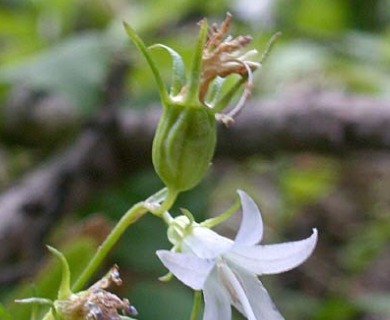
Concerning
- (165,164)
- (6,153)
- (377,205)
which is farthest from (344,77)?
(165,164)

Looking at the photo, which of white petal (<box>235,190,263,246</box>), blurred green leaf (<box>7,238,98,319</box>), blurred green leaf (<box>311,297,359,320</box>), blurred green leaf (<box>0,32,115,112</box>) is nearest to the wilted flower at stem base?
white petal (<box>235,190,263,246</box>)

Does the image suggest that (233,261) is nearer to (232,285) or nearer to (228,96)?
(232,285)

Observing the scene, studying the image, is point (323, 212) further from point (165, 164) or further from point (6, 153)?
point (165, 164)

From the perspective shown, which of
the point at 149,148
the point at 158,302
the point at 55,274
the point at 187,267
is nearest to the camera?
the point at 187,267

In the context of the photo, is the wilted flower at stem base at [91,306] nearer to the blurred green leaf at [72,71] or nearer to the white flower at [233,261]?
the white flower at [233,261]

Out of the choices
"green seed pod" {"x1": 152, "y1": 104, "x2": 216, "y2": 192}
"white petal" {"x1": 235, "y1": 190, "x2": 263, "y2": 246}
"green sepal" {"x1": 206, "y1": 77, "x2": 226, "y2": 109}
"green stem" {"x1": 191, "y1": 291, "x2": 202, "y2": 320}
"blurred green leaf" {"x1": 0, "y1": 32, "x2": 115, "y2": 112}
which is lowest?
"blurred green leaf" {"x1": 0, "y1": 32, "x2": 115, "y2": 112}

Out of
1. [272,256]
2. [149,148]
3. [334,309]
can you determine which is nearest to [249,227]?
[272,256]

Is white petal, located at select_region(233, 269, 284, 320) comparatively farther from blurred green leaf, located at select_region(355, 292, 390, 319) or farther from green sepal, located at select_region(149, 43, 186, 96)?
blurred green leaf, located at select_region(355, 292, 390, 319)
